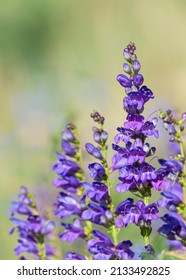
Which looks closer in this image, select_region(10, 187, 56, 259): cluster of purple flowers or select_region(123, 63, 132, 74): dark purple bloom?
select_region(123, 63, 132, 74): dark purple bloom

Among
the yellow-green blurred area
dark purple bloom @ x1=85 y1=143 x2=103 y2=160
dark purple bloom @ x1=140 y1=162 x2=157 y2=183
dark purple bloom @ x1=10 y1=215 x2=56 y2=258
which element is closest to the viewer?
dark purple bloom @ x1=140 y1=162 x2=157 y2=183

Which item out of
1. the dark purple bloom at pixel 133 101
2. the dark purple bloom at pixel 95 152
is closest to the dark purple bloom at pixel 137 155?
the dark purple bloom at pixel 133 101

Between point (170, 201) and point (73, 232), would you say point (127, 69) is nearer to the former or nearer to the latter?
point (170, 201)

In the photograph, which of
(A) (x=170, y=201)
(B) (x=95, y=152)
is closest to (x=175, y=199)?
(A) (x=170, y=201)

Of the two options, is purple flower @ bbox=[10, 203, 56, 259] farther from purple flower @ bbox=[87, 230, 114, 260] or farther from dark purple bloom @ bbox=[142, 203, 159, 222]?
dark purple bloom @ bbox=[142, 203, 159, 222]

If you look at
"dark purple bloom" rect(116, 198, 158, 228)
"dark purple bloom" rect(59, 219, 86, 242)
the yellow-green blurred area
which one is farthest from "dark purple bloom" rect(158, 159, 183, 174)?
the yellow-green blurred area

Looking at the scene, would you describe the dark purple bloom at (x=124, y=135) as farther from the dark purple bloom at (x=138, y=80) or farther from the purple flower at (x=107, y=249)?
the purple flower at (x=107, y=249)
